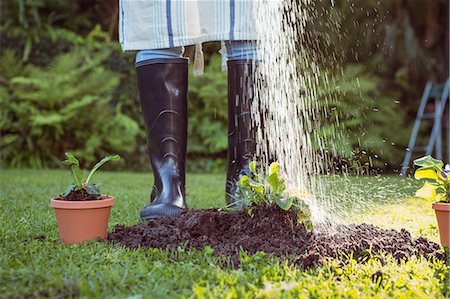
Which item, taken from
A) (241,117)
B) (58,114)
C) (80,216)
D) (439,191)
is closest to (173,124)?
(241,117)

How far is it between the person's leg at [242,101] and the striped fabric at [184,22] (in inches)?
3.0

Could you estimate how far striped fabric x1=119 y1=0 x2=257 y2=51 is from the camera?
6.73 ft

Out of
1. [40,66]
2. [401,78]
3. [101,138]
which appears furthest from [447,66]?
[40,66]

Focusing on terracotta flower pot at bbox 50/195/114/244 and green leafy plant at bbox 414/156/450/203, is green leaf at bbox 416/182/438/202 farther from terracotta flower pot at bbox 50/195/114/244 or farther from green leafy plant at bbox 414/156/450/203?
terracotta flower pot at bbox 50/195/114/244

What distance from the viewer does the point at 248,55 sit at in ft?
7.00

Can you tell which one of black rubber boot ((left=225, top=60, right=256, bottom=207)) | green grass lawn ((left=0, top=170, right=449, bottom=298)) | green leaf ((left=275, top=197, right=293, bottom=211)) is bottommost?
green grass lawn ((left=0, top=170, right=449, bottom=298))

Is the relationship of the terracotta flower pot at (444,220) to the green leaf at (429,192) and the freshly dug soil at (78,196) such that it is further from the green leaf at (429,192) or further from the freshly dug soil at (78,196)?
the freshly dug soil at (78,196)

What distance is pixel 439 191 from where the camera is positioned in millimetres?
1783

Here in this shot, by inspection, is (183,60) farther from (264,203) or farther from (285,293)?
(285,293)

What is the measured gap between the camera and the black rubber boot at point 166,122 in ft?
6.63

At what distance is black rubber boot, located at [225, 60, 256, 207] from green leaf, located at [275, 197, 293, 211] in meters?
0.42

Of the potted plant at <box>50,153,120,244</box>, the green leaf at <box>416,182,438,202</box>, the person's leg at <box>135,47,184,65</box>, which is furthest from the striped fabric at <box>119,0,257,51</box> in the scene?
the green leaf at <box>416,182,438,202</box>

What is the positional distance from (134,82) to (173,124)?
12.1ft

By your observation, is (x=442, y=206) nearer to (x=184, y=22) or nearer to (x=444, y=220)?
(x=444, y=220)
